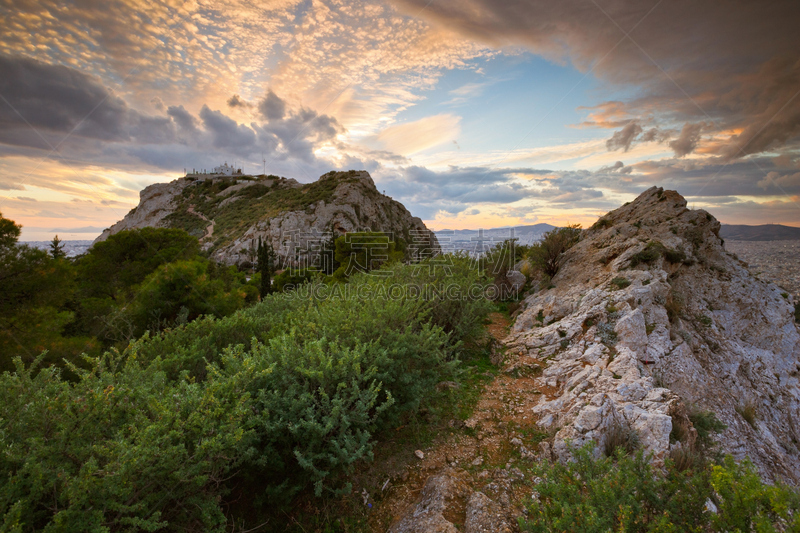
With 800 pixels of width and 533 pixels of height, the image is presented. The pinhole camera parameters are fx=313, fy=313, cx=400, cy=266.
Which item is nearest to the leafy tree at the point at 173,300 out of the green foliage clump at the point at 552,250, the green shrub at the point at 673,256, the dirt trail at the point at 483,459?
the dirt trail at the point at 483,459

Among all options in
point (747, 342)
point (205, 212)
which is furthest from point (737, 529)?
point (205, 212)

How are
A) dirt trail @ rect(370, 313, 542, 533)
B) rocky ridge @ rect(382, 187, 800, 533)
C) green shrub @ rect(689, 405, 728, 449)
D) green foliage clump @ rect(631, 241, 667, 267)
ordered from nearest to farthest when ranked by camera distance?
dirt trail @ rect(370, 313, 542, 533) < rocky ridge @ rect(382, 187, 800, 533) < green shrub @ rect(689, 405, 728, 449) < green foliage clump @ rect(631, 241, 667, 267)

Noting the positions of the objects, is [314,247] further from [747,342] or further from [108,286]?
[747,342]

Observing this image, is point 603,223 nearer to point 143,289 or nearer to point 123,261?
point 143,289

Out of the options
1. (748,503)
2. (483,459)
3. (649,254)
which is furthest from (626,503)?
(649,254)

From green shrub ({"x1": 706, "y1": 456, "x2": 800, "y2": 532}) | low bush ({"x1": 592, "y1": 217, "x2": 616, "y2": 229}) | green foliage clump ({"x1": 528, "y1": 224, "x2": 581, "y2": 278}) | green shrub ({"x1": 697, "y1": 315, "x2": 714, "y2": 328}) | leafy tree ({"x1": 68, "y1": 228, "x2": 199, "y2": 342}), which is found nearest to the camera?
green shrub ({"x1": 706, "y1": 456, "x2": 800, "y2": 532})

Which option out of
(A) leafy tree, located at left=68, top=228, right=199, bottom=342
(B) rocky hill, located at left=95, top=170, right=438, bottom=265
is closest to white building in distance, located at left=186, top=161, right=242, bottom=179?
(B) rocky hill, located at left=95, top=170, right=438, bottom=265

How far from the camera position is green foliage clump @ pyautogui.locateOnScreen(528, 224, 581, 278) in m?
13.1

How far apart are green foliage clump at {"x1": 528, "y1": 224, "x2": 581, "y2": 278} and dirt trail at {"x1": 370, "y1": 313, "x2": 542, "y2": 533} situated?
7772mm

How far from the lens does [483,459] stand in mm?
4465

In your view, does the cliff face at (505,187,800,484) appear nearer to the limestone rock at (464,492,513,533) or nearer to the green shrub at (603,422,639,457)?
the green shrub at (603,422,639,457)

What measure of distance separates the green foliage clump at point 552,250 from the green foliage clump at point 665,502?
11.3 m

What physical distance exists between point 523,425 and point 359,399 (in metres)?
3.05

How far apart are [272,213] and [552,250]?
175ft
